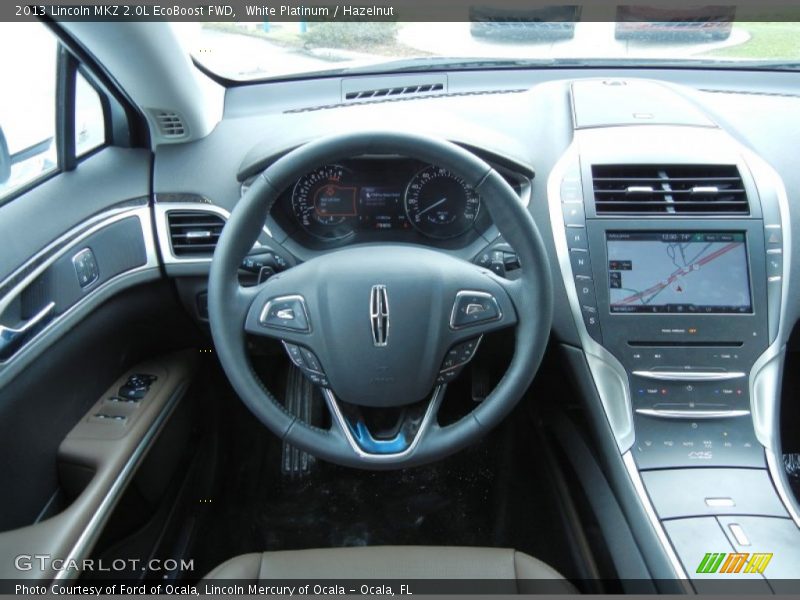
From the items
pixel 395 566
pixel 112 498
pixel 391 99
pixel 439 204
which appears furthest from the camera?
pixel 391 99

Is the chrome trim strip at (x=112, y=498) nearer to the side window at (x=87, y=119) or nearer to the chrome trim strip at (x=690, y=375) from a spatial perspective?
the side window at (x=87, y=119)

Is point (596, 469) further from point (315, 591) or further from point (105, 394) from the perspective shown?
point (105, 394)

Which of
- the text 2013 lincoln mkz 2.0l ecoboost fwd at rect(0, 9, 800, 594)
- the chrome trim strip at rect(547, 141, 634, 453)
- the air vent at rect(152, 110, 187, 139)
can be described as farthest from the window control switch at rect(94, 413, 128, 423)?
the chrome trim strip at rect(547, 141, 634, 453)

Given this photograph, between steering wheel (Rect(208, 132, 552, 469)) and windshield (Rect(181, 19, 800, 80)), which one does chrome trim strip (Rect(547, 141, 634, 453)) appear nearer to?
steering wheel (Rect(208, 132, 552, 469))

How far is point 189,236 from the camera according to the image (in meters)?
1.89

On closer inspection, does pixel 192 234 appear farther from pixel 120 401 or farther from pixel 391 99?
pixel 391 99

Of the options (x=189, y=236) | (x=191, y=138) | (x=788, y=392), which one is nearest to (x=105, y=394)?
(x=189, y=236)

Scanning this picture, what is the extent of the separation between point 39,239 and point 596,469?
1.47m

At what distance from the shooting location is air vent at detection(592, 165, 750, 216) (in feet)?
5.78

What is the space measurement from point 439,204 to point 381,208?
16 cm

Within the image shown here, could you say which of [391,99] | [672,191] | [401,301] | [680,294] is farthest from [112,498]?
[672,191]

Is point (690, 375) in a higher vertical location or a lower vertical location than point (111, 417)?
higher

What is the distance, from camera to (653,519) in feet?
5.00

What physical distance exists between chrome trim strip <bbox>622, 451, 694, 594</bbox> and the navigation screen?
1.25ft
